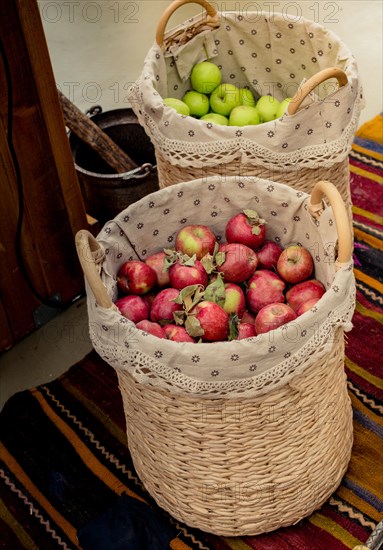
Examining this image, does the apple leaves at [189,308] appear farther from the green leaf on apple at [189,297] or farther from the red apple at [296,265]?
the red apple at [296,265]

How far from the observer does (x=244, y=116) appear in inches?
66.1

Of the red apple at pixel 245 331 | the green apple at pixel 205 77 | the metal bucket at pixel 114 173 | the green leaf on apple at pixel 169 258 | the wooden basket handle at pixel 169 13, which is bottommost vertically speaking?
the metal bucket at pixel 114 173

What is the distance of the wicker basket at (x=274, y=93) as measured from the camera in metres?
1.42

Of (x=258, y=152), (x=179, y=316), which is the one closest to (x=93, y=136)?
(x=258, y=152)

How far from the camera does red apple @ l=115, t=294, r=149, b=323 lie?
4.11ft

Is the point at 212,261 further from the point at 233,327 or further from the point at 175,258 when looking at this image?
the point at 233,327

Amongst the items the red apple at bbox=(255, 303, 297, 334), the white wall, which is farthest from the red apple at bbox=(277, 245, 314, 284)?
the white wall

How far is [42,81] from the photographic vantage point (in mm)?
1520

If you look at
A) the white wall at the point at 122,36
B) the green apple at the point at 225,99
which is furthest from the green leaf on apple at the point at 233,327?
the white wall at the point at 122,36

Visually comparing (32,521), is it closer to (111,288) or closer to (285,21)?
(111,288)

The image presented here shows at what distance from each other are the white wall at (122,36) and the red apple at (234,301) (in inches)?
57.3

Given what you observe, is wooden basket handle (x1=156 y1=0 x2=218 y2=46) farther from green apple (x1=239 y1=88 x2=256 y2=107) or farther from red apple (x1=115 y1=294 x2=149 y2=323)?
red apple (x1=115 y1=294 x2=149 y2=323)

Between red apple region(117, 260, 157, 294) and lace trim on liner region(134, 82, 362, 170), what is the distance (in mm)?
299

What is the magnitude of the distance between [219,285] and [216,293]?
0.02 m
